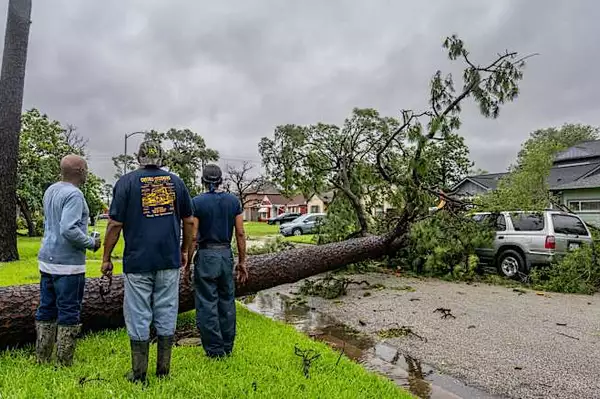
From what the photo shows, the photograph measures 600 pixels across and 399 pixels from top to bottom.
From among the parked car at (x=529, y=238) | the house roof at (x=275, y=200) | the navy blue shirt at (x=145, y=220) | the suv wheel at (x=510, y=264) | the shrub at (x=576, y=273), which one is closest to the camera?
the navy blue shirt at (x=145, y=220)

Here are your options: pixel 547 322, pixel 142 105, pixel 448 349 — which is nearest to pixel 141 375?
pixel 448 349

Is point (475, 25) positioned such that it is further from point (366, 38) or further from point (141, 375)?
point (141, 375)

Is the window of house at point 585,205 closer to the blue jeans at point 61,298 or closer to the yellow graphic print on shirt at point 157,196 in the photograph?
the yellow graphic print on shirt at point 157,196

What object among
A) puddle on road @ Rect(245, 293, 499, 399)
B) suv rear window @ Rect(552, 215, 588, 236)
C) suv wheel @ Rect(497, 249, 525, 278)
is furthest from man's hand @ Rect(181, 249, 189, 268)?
suv rear window @ Rect(552, 215, 588, 236)

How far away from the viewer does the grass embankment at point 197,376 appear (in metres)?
2.80

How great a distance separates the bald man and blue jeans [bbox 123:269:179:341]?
1.45 feet

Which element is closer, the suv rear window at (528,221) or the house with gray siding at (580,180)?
the suv rear window at (528,221)

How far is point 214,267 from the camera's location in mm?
3533

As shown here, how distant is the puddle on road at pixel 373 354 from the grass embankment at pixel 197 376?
1.44 ft

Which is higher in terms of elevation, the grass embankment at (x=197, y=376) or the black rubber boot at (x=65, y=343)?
the black rubber boot at (x=65, y=343)

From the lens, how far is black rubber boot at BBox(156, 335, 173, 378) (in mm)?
3039

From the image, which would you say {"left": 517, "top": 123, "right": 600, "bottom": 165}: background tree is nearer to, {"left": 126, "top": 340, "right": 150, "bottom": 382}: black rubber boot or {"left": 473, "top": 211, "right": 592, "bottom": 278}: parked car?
{"left": 473, "top": 211, "right": 592, "bottom": 278}: parked car

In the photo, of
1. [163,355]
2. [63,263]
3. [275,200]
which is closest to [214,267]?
[163,355]

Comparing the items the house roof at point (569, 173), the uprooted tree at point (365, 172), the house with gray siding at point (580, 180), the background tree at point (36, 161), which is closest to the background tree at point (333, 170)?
the uprooted tree at point (365, 172)
